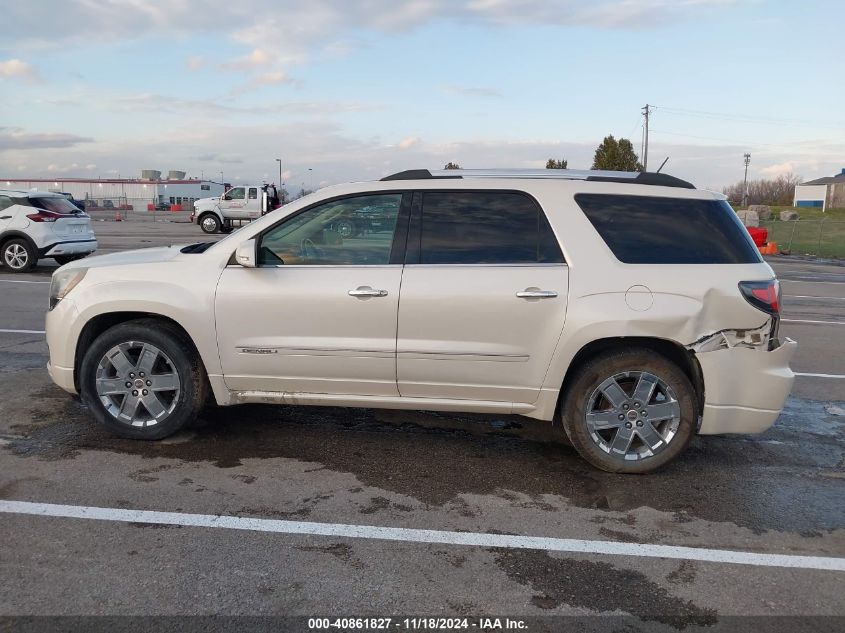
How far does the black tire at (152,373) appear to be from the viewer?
15.5ft

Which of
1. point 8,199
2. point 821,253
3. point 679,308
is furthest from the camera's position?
point 821,253

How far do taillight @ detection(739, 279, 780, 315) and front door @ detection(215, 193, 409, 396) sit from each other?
6.77 ft

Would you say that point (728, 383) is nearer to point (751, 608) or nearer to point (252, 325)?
point (751, 608)

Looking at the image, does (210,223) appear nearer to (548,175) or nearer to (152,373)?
(152,373)

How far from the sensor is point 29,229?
47.4 feet

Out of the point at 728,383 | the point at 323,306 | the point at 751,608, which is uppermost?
the point at 323,306

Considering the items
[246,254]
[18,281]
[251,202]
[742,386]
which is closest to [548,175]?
[742,386]

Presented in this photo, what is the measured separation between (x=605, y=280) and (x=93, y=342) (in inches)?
131

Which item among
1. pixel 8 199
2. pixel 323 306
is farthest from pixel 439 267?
pixel 8 199

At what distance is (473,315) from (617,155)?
46219mm

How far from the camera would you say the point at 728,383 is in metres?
4.34

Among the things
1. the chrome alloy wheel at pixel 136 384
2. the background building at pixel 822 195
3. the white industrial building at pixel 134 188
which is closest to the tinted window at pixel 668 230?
the chrome alloy wheel at pixel 136 384

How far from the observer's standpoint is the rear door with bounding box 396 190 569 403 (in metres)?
4.36

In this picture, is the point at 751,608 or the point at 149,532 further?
the point at 149,532
